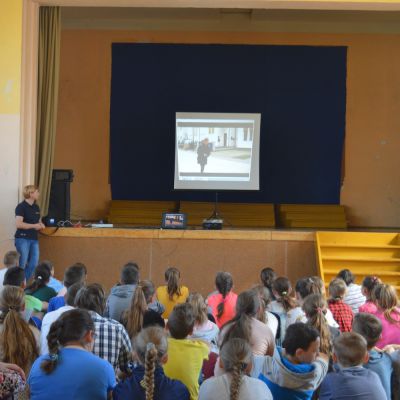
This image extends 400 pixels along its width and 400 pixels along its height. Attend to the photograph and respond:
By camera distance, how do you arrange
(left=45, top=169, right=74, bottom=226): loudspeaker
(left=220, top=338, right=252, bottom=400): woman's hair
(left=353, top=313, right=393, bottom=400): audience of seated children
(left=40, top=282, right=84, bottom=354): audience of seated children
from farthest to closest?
(left=45, top=169, right=74, bottom=226): loudspeaker → (left=40, top=282, right=84, bottom=354): audience of seated children → (left=353, top=313, right=393, bottom=400): audience of seated children → (left=220, top=338, right=252, bottom=400): woman's hair

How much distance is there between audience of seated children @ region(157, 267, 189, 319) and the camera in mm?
5320

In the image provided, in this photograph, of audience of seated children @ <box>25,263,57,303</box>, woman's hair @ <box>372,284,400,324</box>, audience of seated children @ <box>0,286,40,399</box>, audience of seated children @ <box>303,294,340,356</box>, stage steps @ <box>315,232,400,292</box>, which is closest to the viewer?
audience of seated children @ <box>0,286,40,399</box>

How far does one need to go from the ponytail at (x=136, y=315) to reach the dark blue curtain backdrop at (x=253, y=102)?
929cm

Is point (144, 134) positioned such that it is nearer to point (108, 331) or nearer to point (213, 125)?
point (213, 125)

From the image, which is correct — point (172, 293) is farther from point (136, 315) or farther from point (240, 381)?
point (240, 381)

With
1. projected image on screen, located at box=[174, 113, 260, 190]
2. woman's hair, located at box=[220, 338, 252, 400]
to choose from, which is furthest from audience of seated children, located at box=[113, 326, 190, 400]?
projected image on screen, located at box=[174, 113, 260, 190]

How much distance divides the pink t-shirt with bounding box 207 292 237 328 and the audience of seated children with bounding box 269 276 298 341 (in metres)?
0.37

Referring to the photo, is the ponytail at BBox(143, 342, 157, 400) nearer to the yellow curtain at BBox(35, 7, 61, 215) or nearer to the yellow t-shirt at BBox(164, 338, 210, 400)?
the yellow t-shirt at BBox(164, 338, 210, 400)

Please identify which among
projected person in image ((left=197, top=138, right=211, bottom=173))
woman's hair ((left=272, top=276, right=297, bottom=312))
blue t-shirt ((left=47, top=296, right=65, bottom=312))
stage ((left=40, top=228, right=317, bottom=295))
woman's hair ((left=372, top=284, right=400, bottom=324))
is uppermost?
projected person in image ((left=197, top=138, right=211, bottom=173))

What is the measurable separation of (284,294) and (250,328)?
1.42 metres

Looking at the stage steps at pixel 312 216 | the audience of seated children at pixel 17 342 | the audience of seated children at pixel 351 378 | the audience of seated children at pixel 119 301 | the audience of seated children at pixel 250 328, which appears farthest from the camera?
the stage steps at pixel 312 216

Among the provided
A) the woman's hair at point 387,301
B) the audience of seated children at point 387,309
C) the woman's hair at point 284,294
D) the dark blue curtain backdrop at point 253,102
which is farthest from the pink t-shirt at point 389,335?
the dark blue curtain backdrop at point 253,102

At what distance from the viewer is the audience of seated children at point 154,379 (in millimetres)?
2650

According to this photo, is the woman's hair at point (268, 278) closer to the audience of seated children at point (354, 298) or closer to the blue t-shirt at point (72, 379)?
the audience of seated children at point (354, 298)
